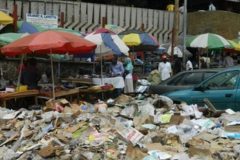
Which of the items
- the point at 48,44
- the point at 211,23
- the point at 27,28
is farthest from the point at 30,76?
the point at 211,23

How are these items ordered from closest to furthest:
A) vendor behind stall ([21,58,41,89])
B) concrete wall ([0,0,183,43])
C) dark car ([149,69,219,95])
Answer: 1. dark car ([149,69,219,95])
2. vendor behind stall ([21,58,41,89])
3. concrete wall ([0,0,183,43])

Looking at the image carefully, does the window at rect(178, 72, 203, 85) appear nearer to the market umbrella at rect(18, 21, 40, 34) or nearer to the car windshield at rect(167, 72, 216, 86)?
the car windshield at rect(167, 72, 216, 86)

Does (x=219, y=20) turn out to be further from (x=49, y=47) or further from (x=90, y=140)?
(x=90, y=140)

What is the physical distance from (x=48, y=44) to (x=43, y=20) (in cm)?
724

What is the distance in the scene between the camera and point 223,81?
39.5 feet

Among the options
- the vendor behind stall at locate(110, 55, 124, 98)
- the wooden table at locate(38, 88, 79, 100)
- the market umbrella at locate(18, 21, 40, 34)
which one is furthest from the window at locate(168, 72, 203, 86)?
the market umbrella at locate(18, 21, 40, 34)

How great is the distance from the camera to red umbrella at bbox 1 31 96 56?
1312cm

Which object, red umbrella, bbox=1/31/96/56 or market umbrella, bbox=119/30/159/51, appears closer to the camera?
red umbrella, bbox=1/31/96/56

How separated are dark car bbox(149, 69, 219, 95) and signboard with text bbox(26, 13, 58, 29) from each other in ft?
22.4

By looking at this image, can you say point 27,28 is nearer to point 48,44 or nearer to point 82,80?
point 82,80

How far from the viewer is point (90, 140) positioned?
26.5 feet

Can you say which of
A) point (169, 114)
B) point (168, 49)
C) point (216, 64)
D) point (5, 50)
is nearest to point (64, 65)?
point (168, 49)

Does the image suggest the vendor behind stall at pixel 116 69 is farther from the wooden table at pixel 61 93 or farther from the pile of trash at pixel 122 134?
the pile of trash at pixel 122 134

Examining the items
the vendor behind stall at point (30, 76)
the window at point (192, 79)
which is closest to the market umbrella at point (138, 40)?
the vendor behind stall at point (30, 76)
